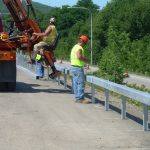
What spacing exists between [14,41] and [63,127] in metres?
8.16

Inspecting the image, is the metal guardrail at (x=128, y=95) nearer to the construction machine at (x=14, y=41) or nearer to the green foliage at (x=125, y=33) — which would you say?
the construction machine at (x=14, y=41)

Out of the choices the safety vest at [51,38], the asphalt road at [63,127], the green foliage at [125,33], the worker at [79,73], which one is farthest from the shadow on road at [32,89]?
the green foliage at [125,33]

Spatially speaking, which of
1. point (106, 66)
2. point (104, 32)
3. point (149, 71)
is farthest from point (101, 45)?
point (106, 66)

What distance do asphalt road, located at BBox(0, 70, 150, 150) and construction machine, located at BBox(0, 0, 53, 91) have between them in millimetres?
2274

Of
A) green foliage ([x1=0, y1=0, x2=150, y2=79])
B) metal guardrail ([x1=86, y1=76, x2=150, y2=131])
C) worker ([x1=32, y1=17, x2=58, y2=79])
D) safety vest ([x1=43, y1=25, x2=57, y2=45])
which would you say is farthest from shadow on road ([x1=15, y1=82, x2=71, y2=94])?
green foliage ([x1=0, y1=0, x2=150, y2=79])

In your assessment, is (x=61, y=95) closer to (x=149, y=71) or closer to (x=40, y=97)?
(x=40, y=97)

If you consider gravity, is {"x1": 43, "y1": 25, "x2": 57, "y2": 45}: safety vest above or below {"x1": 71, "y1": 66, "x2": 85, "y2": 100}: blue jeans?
above

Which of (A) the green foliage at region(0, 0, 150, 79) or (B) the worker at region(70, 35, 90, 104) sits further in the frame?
(A) the green foliage at region(0, 0, 150, 79)

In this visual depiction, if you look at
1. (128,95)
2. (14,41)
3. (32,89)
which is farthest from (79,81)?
(32,89)

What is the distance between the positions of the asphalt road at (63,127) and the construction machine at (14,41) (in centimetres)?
227

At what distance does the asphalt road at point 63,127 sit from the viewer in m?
9.62

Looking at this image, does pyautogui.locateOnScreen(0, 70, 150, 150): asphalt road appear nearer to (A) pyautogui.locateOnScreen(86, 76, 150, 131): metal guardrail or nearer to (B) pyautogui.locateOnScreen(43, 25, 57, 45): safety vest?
(A) pyautogui.locateOnScreen(86, 76, 150, 131): metal guardrail

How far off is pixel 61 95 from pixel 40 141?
8204 millimetres

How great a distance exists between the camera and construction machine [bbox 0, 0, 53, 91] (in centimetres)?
1898
